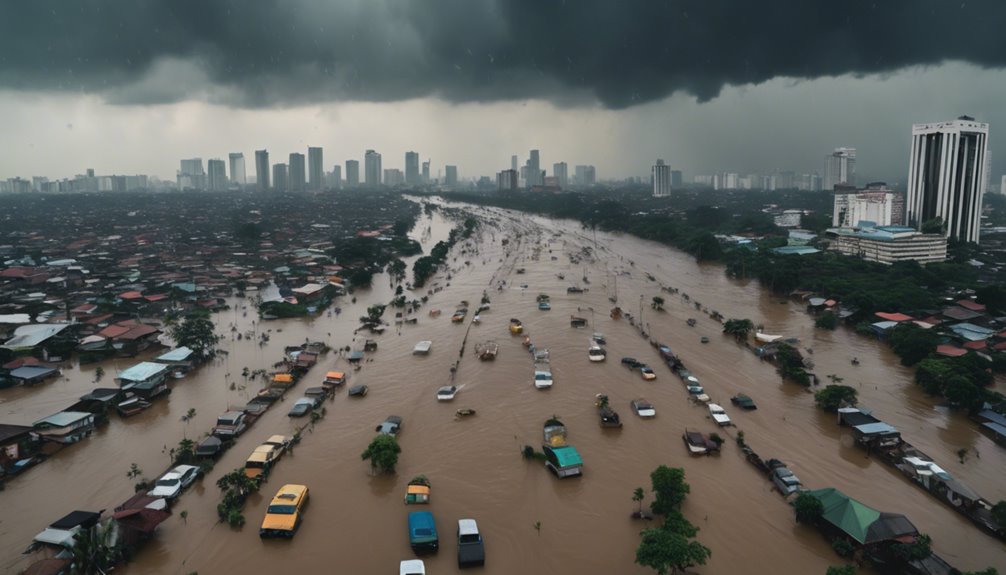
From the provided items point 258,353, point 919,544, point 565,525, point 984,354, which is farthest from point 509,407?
point 984,354

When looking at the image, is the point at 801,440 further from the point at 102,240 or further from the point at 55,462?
the point at 102,240

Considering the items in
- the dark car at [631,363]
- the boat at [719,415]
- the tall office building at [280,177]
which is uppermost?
the tall office building at [280,177]

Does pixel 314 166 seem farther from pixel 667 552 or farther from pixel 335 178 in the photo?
pixel 667 552

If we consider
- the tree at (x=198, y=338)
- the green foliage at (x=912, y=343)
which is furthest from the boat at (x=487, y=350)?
the green foliage at (x=912, y=343)

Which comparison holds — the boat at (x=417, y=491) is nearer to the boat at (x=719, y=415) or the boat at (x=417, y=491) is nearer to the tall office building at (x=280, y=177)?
the boat at (x=719, y=415)

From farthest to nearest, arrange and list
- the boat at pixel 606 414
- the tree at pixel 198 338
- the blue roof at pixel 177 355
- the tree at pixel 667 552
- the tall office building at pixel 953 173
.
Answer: the tall office building at pixel 953 173 → the tree at pixel 198 338 → the blue roof at pixel 177 355 → the boat at pixel 606 414 → the tree at pixel 667 552
